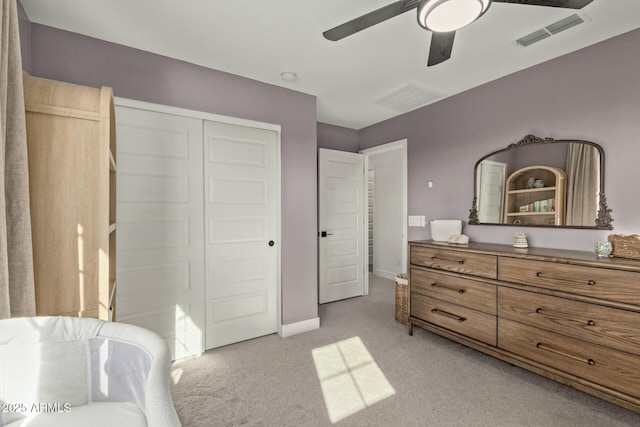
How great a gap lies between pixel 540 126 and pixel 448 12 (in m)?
1.78

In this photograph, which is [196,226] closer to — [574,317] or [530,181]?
[574,317]

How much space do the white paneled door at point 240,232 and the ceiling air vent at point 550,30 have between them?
2188 millimetres

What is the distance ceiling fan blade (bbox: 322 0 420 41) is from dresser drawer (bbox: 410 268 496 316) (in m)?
2.01

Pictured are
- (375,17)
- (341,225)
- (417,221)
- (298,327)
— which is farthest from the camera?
(341,225)

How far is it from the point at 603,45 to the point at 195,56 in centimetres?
315

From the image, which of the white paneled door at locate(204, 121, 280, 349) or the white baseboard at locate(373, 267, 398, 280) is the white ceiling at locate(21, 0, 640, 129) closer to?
the white paneled door at locate(204, 121, 280, 349)

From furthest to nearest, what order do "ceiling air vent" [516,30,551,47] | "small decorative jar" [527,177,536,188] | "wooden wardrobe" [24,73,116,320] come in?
"small decorative jar" [527,177,536,188]
"ceiling air vent" [516,30,551,47]
"wooden wardrobe" [24,73,116,320]

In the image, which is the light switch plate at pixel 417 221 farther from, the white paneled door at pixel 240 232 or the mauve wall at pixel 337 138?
the white paneled door at pixel 240 232

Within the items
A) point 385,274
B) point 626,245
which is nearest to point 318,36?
point 626,245

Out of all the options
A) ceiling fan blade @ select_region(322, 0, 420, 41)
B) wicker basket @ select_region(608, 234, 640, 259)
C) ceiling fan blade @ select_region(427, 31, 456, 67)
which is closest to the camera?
ceiling fan blade @ select_region(322, 0, 420, 41)

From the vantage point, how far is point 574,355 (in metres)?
1.83

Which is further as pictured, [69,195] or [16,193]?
[69,195]

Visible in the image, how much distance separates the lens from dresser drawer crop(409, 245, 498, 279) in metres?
2.29

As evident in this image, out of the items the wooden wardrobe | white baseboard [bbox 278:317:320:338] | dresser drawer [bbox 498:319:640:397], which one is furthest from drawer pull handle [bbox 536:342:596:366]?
the wooden wardrobe
